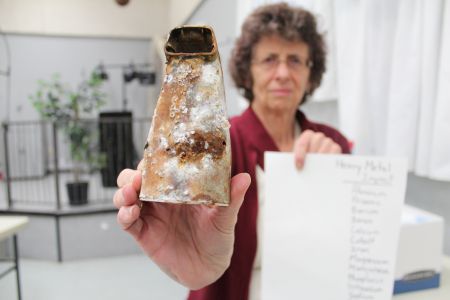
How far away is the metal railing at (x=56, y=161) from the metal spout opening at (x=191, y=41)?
295cm

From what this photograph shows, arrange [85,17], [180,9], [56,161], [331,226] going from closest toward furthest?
1. [331,226]
2. [56,161]
3. [180,9]
4. [85,17]

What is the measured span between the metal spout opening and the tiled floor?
2.34 meters

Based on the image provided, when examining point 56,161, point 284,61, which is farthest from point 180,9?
point 284,61

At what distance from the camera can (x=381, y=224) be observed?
76 centimetres

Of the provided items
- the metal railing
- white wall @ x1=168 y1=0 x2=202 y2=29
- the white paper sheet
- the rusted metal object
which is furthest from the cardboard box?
white wall @ x1=168 y1=0 x2=202 y2=29

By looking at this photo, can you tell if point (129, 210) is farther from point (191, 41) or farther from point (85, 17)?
point (85, 17)

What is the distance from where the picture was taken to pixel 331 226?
0.79 m

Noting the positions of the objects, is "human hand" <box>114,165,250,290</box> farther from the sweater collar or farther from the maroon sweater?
the sweater collar

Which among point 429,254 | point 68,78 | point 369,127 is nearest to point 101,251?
point 369,127

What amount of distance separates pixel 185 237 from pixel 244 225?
0.34 metres

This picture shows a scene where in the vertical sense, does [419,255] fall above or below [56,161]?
above

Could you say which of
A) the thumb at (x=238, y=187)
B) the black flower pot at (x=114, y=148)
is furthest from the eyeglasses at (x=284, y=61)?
the black flower pot at (x=114, y=148)

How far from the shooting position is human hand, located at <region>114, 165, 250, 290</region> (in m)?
0.56

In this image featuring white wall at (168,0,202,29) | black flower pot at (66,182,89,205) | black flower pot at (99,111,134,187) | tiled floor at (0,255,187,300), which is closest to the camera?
tiled floor at (0,255,187,300)
